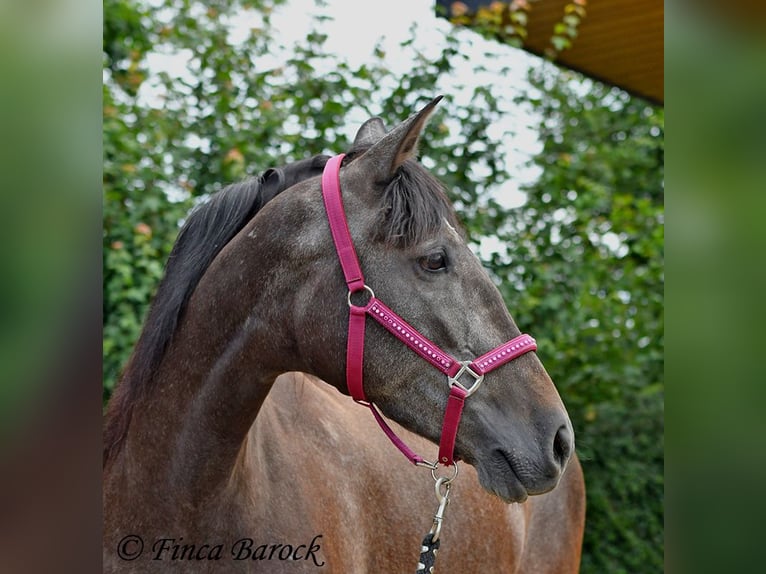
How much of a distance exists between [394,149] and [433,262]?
0.93ft

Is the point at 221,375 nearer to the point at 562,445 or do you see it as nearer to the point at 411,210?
the point at 411,210

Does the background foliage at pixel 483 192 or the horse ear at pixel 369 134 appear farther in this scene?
the background foliage at pixel 483 192

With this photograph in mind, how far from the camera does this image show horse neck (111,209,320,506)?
2.04 meters

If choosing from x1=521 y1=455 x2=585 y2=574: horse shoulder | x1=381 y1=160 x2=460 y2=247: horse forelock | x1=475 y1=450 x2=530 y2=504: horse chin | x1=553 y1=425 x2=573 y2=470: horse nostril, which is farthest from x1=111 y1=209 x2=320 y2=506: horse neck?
x1=521 y1=455 x2=585 y2=574: horse shoulder

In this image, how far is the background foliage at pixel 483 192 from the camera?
15.1 feet

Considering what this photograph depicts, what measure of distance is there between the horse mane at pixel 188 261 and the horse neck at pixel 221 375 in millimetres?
81

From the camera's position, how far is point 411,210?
1.95m

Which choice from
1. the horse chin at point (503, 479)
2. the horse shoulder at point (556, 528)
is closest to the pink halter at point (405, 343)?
the horse chin at point (503, 479)

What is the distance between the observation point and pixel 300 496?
7.40 feet

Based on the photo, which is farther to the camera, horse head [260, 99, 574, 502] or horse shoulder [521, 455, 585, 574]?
horse shoulder [521, 455, 585, 574]

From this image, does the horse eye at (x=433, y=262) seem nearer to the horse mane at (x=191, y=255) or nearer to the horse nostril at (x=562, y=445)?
the horse mane at (x=191, y=255)

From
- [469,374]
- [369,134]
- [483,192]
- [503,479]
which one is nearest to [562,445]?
[503,479]

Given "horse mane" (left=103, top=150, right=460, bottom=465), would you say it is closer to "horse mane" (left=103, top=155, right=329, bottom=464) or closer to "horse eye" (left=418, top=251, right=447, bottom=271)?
"horse mane" (left=103, top=155, right=329, bottom=464)

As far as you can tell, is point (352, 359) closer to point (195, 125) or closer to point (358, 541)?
point (358, 541)
